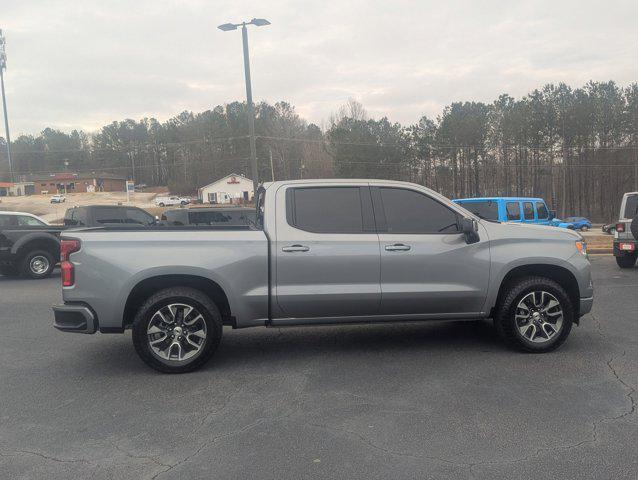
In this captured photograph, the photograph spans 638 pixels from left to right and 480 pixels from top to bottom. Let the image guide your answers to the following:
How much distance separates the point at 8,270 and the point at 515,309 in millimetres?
12156

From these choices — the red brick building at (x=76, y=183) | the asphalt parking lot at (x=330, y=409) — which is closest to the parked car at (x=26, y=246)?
the asphalt parking lot at (x=330, y=409)

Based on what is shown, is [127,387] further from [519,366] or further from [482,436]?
[519,366]

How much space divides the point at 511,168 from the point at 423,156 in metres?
11.1

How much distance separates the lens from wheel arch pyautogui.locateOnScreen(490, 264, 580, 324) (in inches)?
224

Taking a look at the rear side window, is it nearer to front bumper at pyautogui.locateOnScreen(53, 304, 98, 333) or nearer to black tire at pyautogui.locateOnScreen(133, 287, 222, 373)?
black tire at pyautogui.locateOnScreen(133, 287, 222, 373)

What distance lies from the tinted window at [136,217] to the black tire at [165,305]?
9660 mm

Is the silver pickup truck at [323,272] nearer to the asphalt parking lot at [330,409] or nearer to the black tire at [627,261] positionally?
the asphalt parking lot at [330,409]

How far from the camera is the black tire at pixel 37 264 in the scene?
12680 millimetres

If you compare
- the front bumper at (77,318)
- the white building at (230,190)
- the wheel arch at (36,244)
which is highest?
the white building at (230,190)

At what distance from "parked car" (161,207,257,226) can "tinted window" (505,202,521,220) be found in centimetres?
648

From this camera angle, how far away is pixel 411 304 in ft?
18.0

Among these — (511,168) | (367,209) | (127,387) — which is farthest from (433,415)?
(511,168)

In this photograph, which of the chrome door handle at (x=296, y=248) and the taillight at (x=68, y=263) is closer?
the taillight at (x=68, y=263)

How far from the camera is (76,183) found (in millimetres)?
97688
